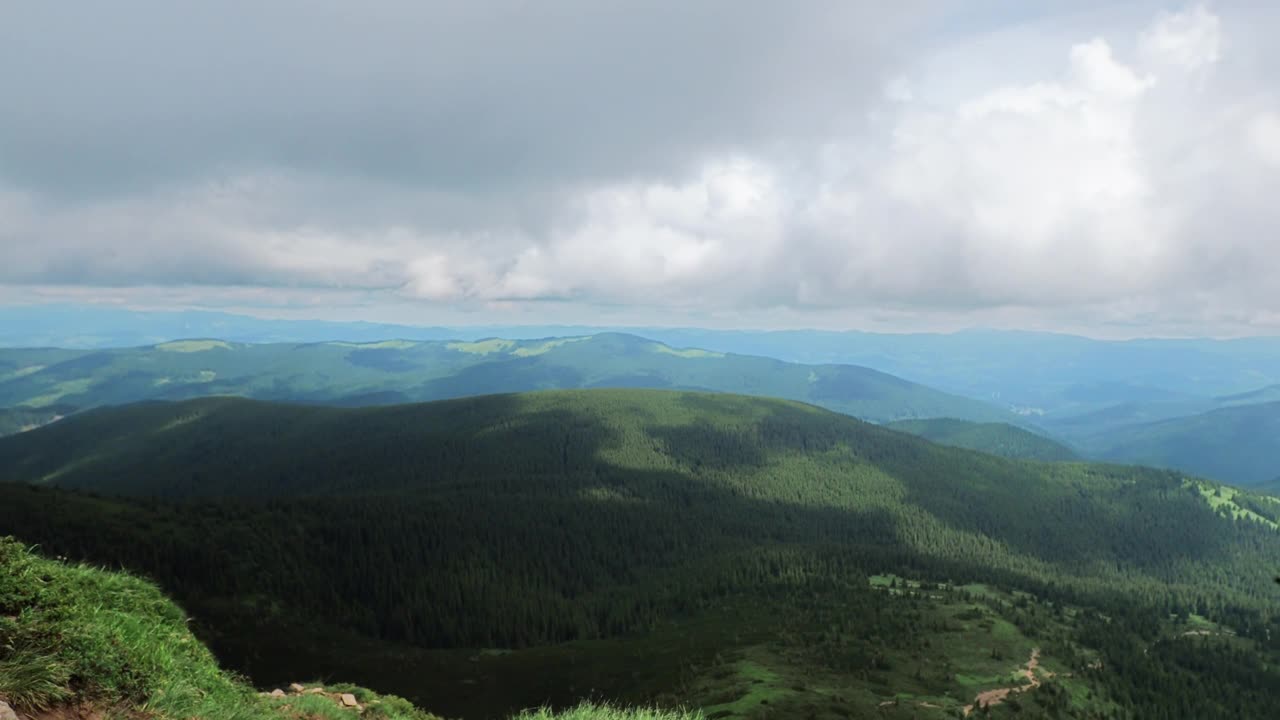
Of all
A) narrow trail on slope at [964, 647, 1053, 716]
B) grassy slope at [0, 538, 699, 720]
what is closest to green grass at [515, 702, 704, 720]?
grassy slope at [0, 538, 699, 720]

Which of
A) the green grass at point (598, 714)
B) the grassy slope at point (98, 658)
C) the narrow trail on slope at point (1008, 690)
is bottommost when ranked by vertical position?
the narrow trail on slope at point (1008, 690)

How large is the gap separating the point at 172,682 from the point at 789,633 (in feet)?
548

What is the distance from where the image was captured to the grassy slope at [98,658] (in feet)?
34.5

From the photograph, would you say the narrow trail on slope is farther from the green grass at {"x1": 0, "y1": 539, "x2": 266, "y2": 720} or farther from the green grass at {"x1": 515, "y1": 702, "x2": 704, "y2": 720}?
the green grass at {"x1": 0, "y1": 539, "x2": 266, "y2": 720}

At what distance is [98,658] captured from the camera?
11508mm

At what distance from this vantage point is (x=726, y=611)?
648 ft

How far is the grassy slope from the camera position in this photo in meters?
10.5

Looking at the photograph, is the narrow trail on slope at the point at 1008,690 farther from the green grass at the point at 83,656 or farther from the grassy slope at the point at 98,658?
the green grass at the point at 83,656

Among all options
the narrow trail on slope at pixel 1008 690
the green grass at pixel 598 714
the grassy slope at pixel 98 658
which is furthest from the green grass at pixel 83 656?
the narrow trail on slope at pixel 1008 690

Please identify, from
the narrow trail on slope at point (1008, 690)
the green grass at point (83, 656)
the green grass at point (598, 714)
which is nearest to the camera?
the green grass at point (83, 656)

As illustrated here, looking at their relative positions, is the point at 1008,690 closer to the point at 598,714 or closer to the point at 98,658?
the point at 598,714

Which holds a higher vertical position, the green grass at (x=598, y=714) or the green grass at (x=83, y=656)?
the green grass at (x=83, y=656)

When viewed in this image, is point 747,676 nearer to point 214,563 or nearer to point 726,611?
point 726,611

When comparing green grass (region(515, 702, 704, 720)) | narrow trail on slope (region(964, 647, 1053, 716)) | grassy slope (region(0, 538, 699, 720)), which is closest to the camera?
grassy slope (region(0, 538, 699, 720))
